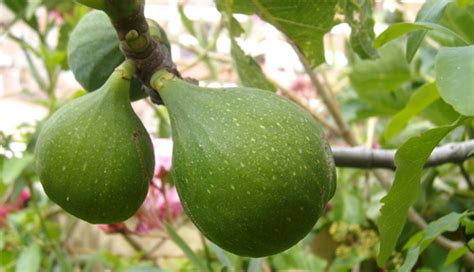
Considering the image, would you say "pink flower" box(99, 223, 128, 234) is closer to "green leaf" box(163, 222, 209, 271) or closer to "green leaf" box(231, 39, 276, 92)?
"green leaf" box(163, 222, 209, 271)

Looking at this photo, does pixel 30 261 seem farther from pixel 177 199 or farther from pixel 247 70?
pixel 247 70

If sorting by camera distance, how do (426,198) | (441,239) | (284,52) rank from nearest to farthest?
(441,239), (426,198), (284,52)

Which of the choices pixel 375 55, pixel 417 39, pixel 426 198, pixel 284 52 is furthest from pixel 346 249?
pixel 284 52

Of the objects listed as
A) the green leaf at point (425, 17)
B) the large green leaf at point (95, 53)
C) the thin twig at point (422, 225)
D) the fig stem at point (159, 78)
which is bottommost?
the thin twig at point (422, 225)

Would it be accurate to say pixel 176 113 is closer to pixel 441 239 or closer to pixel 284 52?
pixel 441 239

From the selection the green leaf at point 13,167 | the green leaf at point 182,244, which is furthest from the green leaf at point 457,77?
the green leaf at point 13,167

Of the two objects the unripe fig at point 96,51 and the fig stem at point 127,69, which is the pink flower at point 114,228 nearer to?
the unripe fig at point 96,51
